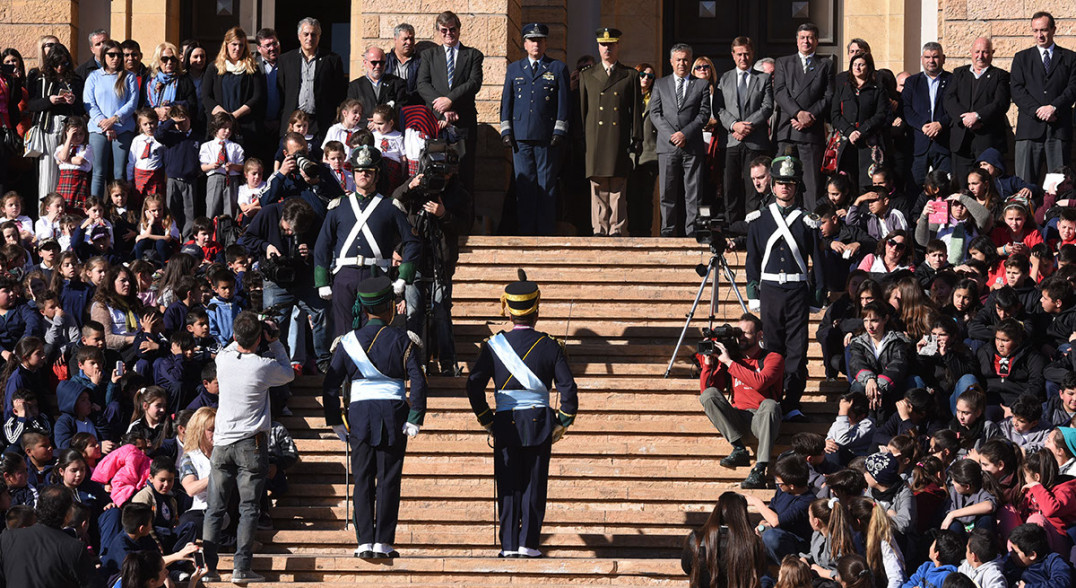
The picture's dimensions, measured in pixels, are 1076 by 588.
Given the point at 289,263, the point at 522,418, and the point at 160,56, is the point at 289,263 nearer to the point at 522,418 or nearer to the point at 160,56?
the point at 522,418

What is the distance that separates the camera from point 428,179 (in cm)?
1478

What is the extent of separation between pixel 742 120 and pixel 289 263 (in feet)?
15.5

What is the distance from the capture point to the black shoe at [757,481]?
42.4 feet

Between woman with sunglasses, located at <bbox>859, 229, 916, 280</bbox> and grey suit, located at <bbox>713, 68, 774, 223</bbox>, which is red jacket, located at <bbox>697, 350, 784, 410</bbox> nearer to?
woman with sunglasses, located at <bbox>859, 229, 916, 280</bbox>

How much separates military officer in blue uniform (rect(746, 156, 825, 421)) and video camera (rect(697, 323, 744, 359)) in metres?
0.53

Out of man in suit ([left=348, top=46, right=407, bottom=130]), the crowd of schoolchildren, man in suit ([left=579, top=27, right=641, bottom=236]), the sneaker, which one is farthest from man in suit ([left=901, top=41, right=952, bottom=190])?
the sneaker

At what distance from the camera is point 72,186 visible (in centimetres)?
1745

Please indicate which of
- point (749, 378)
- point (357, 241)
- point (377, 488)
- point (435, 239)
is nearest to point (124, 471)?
point (377, 488)

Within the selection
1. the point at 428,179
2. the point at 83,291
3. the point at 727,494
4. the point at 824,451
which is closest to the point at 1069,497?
the point at 824,451

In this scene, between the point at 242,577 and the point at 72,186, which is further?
the point at 72,186

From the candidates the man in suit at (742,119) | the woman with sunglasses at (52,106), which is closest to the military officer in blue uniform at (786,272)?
the man in suit at (742,119)

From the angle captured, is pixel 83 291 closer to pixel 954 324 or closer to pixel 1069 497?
pixel 954 324

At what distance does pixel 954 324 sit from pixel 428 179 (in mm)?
4117

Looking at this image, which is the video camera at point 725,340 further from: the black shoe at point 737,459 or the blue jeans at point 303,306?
the blue jeans at point 303,306
